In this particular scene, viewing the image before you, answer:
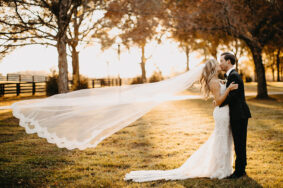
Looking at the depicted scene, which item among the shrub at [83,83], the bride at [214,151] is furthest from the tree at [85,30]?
the bride at [214,151]

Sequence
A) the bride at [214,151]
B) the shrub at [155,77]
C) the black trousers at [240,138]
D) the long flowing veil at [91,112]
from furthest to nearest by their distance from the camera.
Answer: the shrub at [155,77] < the long flowing veil at [91,112] < the bride at [214,151] < the black trousers at [240,138]

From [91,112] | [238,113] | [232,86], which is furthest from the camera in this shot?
[91,112]

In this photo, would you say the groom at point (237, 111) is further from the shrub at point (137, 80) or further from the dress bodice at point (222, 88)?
the shrub at point (137, 80)

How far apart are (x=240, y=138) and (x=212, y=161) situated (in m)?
0.69

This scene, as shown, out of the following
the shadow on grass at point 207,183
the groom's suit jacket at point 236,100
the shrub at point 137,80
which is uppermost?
the shrub at point 137,80

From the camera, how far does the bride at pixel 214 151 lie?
15.2ft

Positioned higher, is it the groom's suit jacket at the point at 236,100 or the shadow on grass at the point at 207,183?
the groom's suit jacket at the point at 236,100

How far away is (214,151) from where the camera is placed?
4727 millimetres

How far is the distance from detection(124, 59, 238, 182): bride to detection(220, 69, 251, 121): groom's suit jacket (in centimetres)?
13

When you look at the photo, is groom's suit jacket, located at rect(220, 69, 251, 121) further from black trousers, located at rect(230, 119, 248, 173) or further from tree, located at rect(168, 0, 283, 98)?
tree, located at rect(168, 0, 283, 98)

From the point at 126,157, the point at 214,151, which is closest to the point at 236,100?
the point at 214,151

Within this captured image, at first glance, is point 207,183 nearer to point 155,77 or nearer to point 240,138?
point 240,138

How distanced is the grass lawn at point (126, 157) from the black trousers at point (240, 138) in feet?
0.95

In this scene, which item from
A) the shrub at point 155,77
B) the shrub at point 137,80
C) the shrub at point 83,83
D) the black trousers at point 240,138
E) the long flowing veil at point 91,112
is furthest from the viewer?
the shrub at point 137,80
